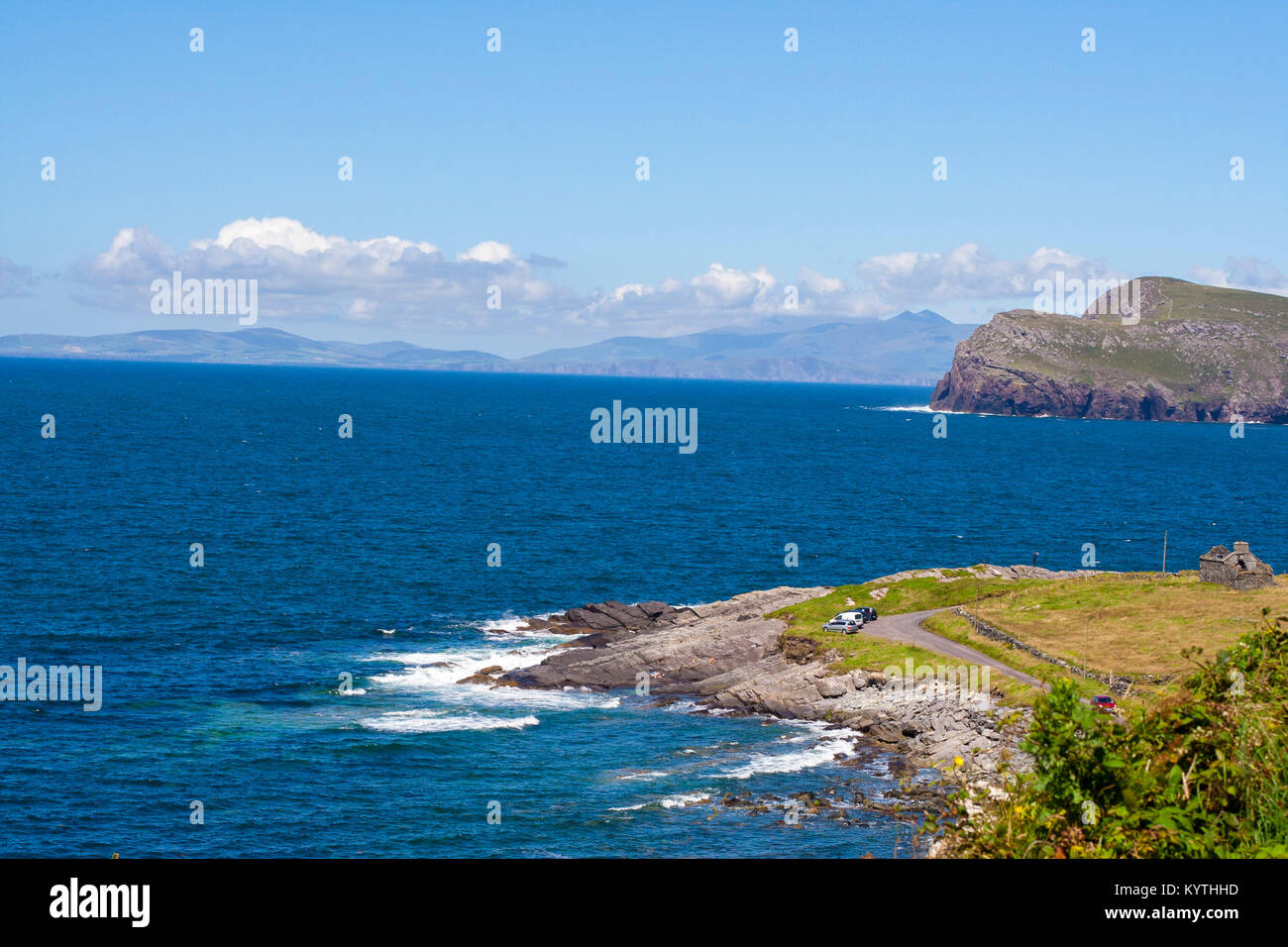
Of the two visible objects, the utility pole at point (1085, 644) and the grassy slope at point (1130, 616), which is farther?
the grassy slope at point (1130, 616)

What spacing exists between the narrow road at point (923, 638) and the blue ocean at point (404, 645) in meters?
12.8

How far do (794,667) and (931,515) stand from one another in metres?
94.5

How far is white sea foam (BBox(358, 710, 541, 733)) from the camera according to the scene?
6919 centimetres

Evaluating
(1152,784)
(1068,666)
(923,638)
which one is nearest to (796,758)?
(1068,666)

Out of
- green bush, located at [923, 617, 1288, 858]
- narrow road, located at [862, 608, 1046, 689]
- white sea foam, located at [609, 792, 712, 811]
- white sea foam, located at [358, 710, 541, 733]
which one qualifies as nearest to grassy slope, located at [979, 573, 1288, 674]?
narrow road, located at [862, 608, 1046, 689]

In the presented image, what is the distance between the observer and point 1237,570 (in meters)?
82.4

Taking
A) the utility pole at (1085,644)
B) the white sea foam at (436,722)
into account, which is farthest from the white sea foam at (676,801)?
the utility pole at (1085,644)

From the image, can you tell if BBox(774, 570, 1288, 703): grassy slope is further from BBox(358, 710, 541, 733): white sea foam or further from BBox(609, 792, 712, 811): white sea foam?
BBox(358, 710, 541, 733): white sea foam

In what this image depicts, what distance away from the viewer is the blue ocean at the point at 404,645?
54531 millimetres

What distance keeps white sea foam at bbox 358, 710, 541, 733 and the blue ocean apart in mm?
250

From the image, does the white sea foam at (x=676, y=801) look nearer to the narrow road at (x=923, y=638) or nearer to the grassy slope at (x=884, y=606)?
the grassy slope at (x=884, y=606)

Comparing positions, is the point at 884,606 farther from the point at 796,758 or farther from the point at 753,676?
the point at 796,758
